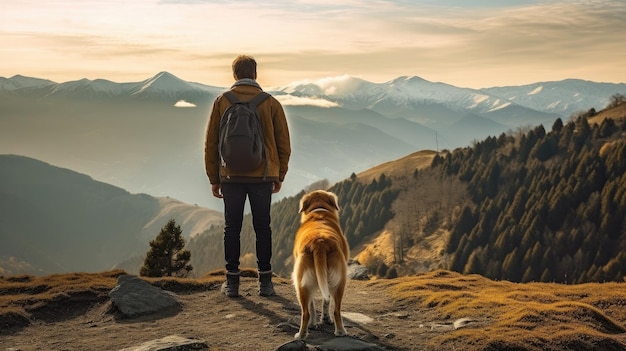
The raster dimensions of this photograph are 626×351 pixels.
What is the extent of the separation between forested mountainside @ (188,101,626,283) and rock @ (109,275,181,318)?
138 metres

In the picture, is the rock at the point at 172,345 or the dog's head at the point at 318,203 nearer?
the rock at the point at 172,345

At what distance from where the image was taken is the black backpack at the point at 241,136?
11.6 meters

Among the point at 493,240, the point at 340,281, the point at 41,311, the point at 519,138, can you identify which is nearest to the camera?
the point at 340,281

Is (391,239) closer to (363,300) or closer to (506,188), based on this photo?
(506,188)

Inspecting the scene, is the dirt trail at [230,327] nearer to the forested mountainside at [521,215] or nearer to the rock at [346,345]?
the rock at [346,345]

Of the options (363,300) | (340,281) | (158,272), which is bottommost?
(158,272)

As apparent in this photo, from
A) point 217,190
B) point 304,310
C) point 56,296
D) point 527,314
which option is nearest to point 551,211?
point 527,314

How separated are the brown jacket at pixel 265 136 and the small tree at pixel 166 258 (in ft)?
97.9

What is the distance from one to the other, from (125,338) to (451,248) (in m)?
160

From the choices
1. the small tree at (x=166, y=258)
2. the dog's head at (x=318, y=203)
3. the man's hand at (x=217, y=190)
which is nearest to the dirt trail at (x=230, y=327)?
the dog's head at (x=318, y=203)

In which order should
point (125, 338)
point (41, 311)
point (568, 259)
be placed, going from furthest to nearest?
point (568, 259) → point (41, 311) → point (125, 338)

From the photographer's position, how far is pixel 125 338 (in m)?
10.8

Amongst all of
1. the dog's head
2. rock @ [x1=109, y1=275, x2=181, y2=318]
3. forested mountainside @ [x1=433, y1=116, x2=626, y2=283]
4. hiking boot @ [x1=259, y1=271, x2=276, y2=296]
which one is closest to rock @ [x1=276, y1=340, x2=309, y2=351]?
the dog's head

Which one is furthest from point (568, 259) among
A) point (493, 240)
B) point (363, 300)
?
point (363, 300)
